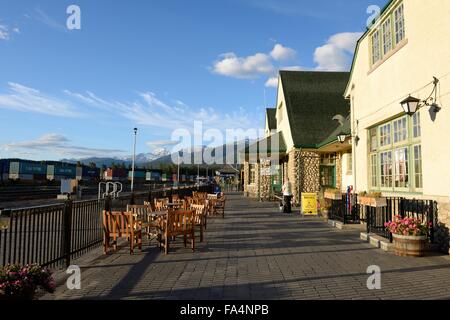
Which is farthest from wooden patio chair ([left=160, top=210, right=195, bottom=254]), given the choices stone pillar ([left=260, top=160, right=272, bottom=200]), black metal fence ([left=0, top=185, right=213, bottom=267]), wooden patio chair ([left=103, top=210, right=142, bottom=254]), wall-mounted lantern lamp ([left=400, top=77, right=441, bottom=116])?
stone pillar ([left=260, top=160, right=272, bottom=200])

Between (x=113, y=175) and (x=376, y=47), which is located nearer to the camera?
(x=376, y=47)

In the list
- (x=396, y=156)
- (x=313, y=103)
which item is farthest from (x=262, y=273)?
(x=313, y=103)

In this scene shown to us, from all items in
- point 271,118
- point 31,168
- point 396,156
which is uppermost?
point 271,118

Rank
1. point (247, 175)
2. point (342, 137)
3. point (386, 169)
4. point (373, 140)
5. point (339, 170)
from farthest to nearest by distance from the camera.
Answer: point (247, 175) → point (339, 170) → point (342, 137) → point (373, 140) → point (386, 169)

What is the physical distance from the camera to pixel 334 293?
5156 mm

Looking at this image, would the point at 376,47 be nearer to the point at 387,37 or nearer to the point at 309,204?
the point at 387,37

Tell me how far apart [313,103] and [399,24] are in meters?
14.4

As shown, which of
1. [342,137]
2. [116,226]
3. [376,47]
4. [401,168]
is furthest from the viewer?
[342,137]

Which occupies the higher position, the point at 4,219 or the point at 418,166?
the point at 418,166

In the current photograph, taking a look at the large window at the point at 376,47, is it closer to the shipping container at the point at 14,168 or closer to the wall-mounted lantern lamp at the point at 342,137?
the wall-mounted lantern lamp at the point at 342,137

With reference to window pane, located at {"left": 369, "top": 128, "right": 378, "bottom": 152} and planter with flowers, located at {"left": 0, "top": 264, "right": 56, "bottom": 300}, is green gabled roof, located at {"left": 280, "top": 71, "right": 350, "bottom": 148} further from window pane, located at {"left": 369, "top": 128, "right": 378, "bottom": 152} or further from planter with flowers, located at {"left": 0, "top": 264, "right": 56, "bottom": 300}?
planter with flowers, located at {"left": 0, "top": 264, "right": 56, "bottom": 300}

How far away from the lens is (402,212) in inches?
355

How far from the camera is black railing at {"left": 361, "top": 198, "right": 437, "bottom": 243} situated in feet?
26.7
